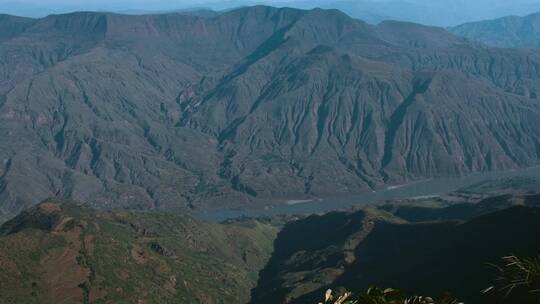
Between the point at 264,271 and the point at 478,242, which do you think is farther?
the point at 264,271

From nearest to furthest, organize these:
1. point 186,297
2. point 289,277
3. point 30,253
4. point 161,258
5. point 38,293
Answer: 1. point 38,293
2. point 30,253
3. point 186,297
4. point 161,258
5. point 289,277

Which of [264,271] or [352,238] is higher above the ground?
[352,238]

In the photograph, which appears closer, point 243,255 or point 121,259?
point 121,259

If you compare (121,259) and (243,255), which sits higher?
(121,259)

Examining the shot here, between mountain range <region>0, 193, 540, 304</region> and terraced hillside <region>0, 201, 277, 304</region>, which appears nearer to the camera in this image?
mountain range <region>0, 193, 540, 304</region>

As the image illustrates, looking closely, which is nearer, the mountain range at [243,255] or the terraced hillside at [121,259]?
the mountain range at [243,255]

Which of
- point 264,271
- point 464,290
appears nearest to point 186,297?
point 264,271

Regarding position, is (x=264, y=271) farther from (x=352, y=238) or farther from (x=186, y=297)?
(x=186, y=297)

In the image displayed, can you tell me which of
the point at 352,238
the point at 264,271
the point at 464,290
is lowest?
the point at 264,271

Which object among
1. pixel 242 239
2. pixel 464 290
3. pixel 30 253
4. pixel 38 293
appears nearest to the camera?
pixel 464 290
